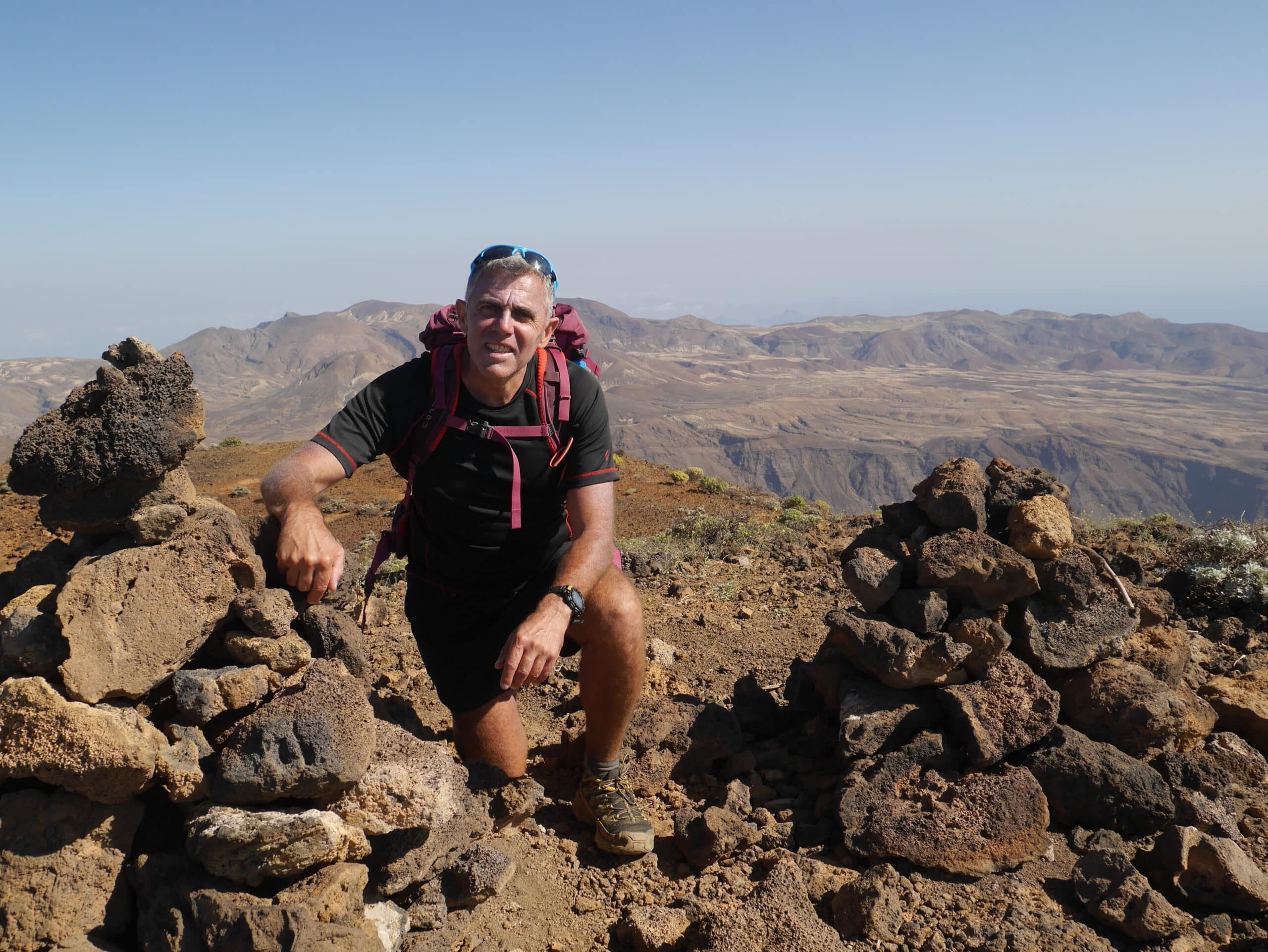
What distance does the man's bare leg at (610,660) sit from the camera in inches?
134

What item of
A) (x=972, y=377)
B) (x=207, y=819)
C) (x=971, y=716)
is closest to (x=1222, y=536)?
(x=971, y=716)

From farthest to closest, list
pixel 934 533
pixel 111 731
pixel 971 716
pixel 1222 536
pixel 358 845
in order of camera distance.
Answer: pixel 1222 536, pixel 934 533, pixel 971 716, pixel 358 845, pixel 111 731

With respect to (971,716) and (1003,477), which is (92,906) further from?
(1003,477)

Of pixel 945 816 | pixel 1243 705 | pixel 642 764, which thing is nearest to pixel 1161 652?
pixel 1243 705

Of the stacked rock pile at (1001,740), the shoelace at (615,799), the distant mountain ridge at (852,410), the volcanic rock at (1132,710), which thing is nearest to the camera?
the stacked rock pile at (1001,740)

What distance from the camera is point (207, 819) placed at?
2.55 metres

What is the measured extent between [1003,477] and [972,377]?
181452 mm

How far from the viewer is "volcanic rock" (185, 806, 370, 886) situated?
2492 mm

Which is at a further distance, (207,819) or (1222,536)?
(1222,536)

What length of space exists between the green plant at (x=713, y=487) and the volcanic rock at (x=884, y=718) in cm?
999

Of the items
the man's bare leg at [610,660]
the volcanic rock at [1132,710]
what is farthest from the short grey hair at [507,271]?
the volcanic rock at [1132,710]

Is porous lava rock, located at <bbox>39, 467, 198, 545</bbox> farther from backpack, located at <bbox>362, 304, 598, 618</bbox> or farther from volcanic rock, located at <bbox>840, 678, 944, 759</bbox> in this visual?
volcanic rock, located at <bbox>840, 678, 944, 759</bbox>

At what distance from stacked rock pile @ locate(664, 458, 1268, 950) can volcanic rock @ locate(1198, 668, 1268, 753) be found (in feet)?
0.03

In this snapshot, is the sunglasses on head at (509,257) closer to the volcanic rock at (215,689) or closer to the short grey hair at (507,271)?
the short grey hair at (507,271)
